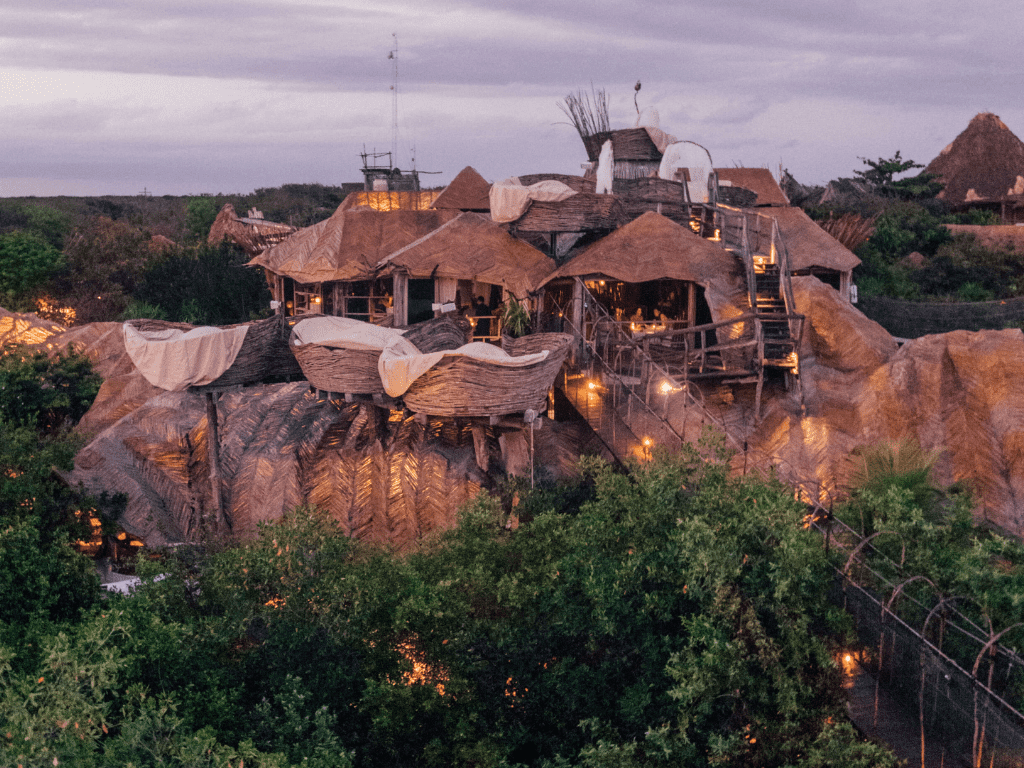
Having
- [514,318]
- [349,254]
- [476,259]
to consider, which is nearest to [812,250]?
[514,318]

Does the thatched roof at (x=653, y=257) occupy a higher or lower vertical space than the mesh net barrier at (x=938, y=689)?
higher

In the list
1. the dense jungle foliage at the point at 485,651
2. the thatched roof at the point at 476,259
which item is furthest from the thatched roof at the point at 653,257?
the dense jungle foliage at the point at 485,651

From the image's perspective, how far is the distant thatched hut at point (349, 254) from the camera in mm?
21297

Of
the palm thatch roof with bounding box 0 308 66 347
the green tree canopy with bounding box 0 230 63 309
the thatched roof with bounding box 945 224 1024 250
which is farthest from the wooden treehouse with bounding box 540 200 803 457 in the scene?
the green tree canopy with bounding box 0 230 63 309

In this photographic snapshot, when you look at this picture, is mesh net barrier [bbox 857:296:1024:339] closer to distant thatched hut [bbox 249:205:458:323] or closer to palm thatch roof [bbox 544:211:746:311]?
palm thatch roof [bbox 544:211:746:311]

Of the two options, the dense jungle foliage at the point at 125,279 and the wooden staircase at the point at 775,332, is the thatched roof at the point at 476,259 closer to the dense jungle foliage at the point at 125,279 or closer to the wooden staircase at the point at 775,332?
the wooden staircase at the point at 775,332

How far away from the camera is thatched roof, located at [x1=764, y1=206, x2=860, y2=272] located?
70.3ft

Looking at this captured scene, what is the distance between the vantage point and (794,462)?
15.1 m

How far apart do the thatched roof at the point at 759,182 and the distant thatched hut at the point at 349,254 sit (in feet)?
27.5

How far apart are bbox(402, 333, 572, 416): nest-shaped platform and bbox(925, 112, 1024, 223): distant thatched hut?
31.5 m

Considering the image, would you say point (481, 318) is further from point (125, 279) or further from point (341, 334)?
point (125, 279)

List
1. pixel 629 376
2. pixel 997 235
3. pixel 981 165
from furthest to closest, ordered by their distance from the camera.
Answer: pixel 981 165 → pixel 997 235 → pixel 629 376

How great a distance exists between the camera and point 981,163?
4162cm

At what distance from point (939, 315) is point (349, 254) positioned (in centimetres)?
1451
